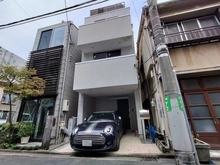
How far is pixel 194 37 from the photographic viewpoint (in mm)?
4820

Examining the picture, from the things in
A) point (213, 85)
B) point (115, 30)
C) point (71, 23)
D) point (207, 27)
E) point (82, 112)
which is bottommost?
point (82, 112)

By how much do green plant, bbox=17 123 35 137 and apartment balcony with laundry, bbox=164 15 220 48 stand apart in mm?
7920

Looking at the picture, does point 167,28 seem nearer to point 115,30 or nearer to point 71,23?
point 115,30

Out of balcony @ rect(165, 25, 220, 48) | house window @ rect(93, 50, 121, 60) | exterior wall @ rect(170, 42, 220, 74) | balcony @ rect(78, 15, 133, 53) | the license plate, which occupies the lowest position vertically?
the license plate

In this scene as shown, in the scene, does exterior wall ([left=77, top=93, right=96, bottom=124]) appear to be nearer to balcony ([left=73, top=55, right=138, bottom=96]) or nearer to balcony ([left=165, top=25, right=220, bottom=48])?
balcony ([left=73, top=55, right=138, bottom=96])

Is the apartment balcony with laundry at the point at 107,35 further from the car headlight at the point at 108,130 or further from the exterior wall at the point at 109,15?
the car headlight at the point at 108,130

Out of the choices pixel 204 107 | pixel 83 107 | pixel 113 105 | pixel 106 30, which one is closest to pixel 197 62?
pixel 204 107

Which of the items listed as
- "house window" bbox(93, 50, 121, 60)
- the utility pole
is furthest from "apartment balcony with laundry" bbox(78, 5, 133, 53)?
the utility pole

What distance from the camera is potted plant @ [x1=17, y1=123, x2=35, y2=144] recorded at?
5477 millimetres

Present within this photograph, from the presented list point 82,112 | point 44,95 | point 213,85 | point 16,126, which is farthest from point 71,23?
point 213,85

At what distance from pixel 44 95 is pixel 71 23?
590 cm

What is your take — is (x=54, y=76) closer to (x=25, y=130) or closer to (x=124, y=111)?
(x=25, y=130)

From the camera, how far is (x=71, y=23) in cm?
865

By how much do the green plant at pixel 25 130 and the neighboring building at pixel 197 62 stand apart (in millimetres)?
6502
